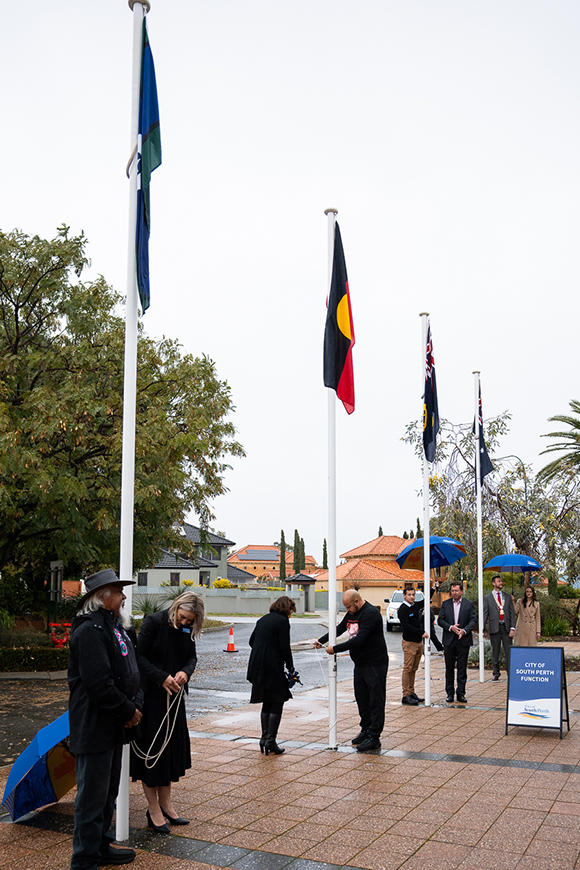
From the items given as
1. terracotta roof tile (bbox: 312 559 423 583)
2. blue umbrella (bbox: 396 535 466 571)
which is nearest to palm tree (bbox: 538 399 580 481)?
blue umbrella (bbox: 396 535 466 571)

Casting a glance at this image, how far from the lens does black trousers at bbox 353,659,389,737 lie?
8.44 meters

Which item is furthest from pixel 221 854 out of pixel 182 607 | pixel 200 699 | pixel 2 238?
pixel 2 238

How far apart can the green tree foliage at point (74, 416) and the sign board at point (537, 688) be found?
796cm

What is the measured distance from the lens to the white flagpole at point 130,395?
17.4 feet

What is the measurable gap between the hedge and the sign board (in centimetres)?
1007

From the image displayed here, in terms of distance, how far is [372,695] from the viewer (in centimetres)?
852

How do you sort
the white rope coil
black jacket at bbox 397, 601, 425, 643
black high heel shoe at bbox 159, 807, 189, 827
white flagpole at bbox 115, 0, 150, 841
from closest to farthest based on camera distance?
white flagpole at bbox 115, 0, 150, 841 < the white rope coil < black high heel shoe at bbox 159, 807, 189, 827 < black jacket at bbox 397, 601, 425, 643

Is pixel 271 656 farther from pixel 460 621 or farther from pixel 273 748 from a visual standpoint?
pixel 460 621

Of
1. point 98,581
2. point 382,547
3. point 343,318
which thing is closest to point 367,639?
point 343,318

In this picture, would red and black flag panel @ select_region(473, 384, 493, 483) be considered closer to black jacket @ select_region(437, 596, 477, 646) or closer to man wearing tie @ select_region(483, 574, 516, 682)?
man wearing tie @ select_region(483, 574, 516, 682)

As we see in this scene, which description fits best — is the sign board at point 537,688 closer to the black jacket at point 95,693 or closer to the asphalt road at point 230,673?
the asphalt road at point 230,673

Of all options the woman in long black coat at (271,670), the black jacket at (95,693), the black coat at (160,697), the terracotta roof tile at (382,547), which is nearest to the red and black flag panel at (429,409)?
the woman in long black coat at (271,670)

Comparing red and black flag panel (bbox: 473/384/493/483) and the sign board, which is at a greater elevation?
red and black flag panel (bbox: 473/384/493/483)

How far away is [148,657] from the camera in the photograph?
579cm
